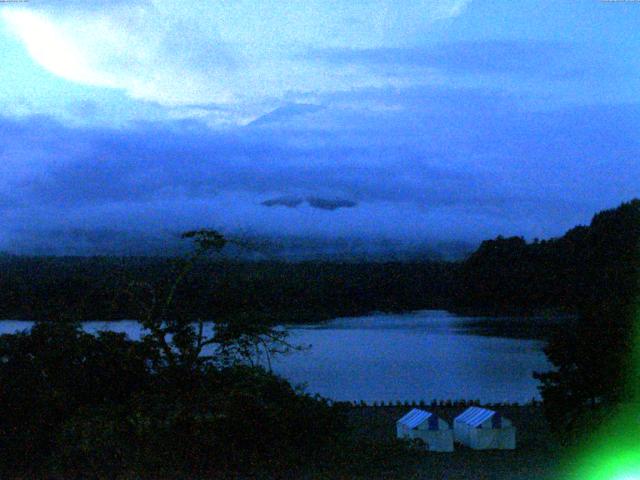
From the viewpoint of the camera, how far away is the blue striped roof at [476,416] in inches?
609

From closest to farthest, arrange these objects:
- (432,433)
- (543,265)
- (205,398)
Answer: (205,398), (432,433), (543,265)

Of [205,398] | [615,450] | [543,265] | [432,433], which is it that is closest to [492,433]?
[432,433]

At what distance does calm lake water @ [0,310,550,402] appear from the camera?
25.8 metres

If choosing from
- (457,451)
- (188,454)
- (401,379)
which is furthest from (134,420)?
(401,379)

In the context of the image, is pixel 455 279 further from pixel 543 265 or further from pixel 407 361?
pixel 407 361

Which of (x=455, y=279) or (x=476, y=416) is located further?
(x=455, y=279)

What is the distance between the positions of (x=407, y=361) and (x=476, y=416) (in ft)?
61.1

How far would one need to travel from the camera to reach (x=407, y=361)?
113 feet

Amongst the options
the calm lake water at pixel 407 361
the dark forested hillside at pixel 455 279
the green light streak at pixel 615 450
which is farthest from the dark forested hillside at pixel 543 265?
the green light streak at pixel 615 450

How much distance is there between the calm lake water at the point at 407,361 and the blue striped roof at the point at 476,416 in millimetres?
4631

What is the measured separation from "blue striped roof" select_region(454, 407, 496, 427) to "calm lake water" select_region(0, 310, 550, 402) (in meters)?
4.63

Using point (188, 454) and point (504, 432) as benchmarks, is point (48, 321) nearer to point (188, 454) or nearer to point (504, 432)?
point (188, 454)

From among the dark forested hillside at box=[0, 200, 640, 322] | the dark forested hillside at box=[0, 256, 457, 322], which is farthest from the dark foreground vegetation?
the dark forested hillside at box=[0, 200, 640, 322]

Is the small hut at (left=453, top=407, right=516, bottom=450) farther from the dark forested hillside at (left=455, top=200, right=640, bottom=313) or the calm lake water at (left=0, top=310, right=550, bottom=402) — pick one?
the dark forested hillside at (left=455, top=200, right=640, bottom=313)
